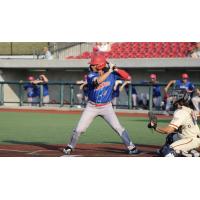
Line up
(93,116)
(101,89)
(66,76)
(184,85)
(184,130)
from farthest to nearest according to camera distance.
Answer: (66,76) < (184,85) < (93,116) < (101,89) < (184,130)

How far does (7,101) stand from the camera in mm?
26797

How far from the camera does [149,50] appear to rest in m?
26.6

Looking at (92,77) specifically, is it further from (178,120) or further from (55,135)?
(55,135)

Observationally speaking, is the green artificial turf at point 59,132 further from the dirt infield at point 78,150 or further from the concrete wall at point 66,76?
the concrete wall at point 66,76

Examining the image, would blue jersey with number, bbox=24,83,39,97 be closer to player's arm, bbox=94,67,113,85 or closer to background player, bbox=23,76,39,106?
background player, bbox=23,76,39,106

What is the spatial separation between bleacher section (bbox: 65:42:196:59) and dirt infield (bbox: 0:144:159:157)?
45.5 ft

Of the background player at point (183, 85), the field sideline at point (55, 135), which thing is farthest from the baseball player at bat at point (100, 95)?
the background player at point (183, 85)

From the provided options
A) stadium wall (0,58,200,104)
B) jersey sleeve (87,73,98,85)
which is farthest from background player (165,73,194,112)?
jersey sleeve (87,73,98,85)

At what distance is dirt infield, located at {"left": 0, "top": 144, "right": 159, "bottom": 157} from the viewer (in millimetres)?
10055

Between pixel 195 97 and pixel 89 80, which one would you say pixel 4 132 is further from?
pixel 195 97

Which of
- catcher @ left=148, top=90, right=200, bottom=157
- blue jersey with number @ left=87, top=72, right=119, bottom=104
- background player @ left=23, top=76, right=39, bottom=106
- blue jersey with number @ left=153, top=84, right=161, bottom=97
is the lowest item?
background player @ left=23, top=76, right=39, bottom=106

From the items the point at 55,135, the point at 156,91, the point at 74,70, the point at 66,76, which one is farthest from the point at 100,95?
the point at 66,76

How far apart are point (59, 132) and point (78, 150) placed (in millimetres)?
4057

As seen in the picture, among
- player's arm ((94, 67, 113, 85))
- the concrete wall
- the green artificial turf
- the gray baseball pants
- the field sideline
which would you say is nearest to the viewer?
player's arm ((94, 67, 113, 85))
